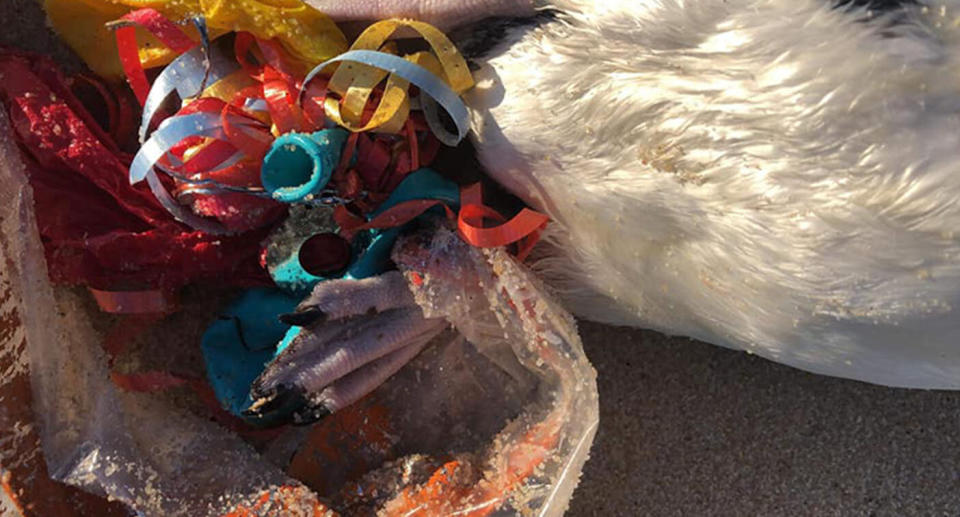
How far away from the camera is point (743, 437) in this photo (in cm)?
112

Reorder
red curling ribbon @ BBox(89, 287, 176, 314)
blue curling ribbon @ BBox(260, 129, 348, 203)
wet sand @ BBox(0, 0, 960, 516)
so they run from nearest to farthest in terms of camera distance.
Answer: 1. blue curling ribbon @ BBox(260, 129, 348, 203)
2. red curling ribbon @ BBox(89, 287, 176, 314)
3. wet sand @ BBox(0, 0, 960, 516)

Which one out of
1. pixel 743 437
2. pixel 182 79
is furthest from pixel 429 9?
pixel 743 437

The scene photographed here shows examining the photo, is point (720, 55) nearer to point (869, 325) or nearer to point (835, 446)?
point (869, 325)

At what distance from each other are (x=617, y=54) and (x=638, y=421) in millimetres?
534

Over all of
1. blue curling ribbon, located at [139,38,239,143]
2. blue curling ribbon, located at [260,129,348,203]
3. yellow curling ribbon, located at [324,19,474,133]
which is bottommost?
blue curling ribbon, located at [260,129,348,203]

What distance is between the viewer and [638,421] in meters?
1.13

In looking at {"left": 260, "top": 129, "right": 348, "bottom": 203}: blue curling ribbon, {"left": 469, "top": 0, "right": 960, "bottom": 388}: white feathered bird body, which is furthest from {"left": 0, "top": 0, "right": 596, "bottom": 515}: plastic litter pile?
{"left": 469, "top": 0, "right": 960, "bottom": 388}: white feathered bird body

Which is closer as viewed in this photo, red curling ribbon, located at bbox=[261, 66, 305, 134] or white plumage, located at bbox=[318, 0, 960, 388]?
white plumage, located at bbox=[318, 0, 960, 388]

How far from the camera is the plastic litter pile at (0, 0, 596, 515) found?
921 millimetres

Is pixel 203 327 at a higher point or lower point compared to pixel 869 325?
lower

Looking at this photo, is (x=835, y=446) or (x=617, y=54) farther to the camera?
(x=835, y=446)

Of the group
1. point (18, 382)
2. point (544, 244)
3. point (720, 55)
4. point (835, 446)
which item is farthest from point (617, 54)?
point (18, 382)

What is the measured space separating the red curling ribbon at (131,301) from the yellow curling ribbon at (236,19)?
0.27 meters

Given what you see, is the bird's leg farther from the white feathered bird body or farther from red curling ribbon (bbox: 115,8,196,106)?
red curling ribbon (bbox: 115,8,196,106)
